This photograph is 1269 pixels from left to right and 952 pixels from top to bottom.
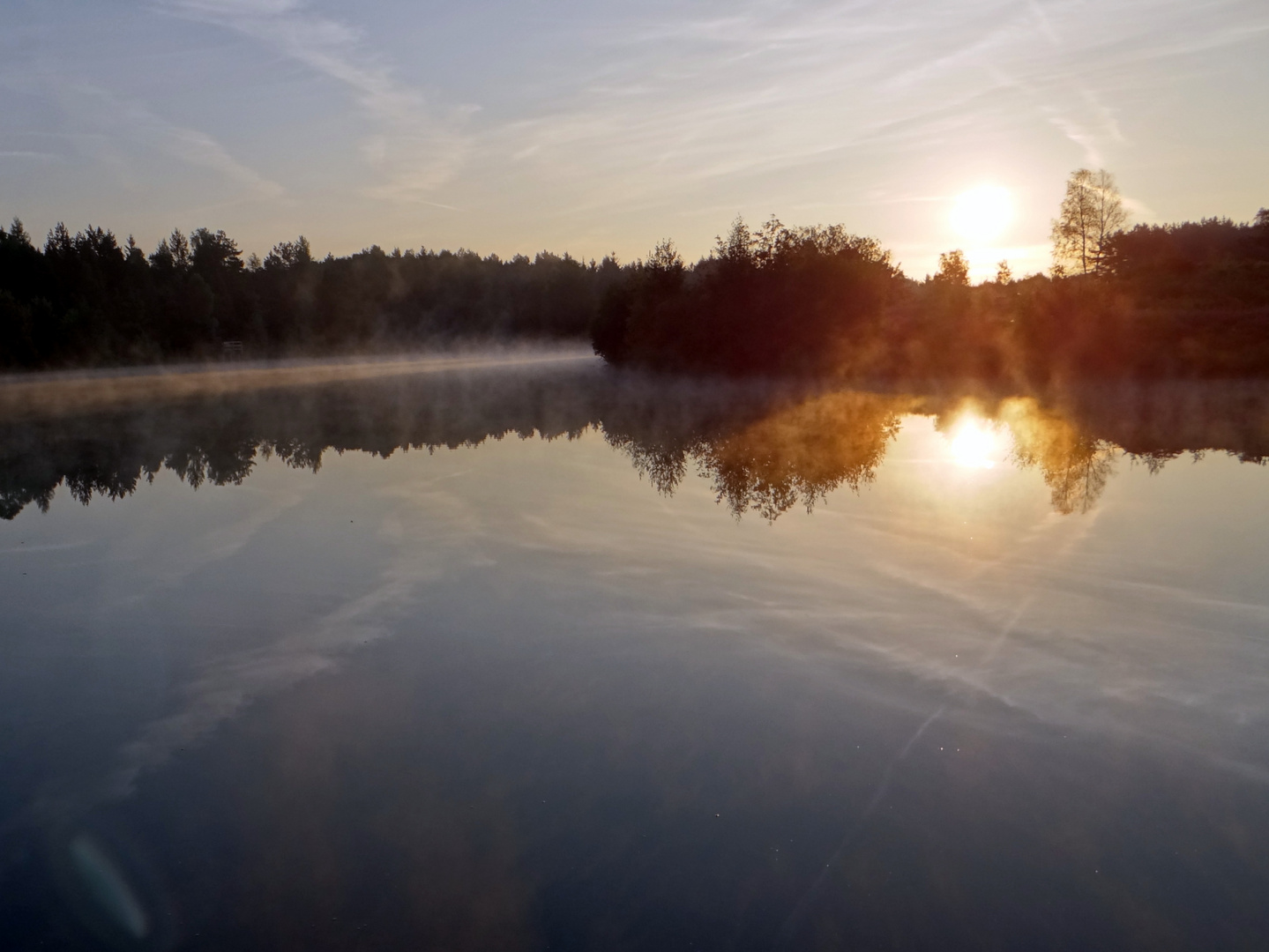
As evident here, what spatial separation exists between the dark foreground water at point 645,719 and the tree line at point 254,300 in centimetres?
6432

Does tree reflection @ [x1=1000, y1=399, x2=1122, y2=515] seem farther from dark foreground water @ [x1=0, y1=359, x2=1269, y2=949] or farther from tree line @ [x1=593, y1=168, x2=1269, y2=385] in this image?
tree line @ [x1=593, y1=168, x2=1269, y2=385]

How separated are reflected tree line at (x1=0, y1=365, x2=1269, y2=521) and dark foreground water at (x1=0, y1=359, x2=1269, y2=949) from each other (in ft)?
4.76

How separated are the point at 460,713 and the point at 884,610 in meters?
4.12

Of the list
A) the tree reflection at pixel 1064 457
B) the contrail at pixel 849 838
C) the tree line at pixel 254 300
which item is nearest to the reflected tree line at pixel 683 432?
the tree reflection at pixel 1064 457

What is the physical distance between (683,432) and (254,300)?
268ft

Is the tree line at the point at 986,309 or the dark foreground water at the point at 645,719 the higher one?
the tree line at the point at 986,309

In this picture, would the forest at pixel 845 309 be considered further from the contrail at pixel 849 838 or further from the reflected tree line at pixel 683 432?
the contrail at pixel 849 838

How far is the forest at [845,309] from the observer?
120 ft

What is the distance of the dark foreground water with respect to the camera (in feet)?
14.9

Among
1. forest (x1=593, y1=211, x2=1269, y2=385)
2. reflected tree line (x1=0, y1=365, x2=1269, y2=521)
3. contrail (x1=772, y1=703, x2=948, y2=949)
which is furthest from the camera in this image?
forest (x1=593, y1=211, x2=1269, y2=385)

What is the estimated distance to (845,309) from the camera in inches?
1721

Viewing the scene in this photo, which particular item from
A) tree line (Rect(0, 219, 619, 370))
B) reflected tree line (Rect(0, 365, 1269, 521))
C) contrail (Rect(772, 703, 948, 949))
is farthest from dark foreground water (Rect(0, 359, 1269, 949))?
tree line (Rect(0, 219, 619, 370))

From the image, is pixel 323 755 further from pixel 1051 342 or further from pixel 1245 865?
pixel 1051 342

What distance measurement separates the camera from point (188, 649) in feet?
26.9
